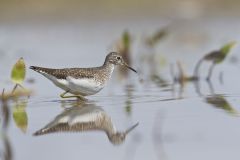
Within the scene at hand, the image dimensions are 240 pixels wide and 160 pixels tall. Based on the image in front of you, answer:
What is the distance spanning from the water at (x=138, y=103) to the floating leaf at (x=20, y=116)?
5 cm

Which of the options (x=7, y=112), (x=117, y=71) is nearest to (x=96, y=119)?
(x=7, y=112)

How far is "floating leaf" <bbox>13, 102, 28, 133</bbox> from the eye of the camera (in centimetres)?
912

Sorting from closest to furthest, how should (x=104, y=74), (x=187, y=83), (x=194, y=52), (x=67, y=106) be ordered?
(x=67, y=106) < (x=104, y=74) < (x=187, y=83) < (x=194, y=52)

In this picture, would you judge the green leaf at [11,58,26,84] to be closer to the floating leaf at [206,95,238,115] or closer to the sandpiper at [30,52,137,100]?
the sandpiper at [30,52,137,100]

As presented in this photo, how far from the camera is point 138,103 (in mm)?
10406

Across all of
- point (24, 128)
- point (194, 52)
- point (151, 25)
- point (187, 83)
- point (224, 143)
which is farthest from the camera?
point (151, 25)

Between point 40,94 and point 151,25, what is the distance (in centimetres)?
882

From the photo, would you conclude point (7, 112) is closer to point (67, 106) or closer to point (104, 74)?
point (67, 106)

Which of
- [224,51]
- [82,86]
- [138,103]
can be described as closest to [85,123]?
[138,103]

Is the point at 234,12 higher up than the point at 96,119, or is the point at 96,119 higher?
the point at 234,12

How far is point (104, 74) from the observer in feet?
37.4

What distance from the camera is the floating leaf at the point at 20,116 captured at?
29.9 feet

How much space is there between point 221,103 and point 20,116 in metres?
2.62

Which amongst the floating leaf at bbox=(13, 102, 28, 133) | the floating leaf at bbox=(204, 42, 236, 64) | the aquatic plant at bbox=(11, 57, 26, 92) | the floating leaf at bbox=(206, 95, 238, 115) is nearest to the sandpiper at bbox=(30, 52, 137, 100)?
the aquatic plant at bbox=(11, 57, 26, 92)
